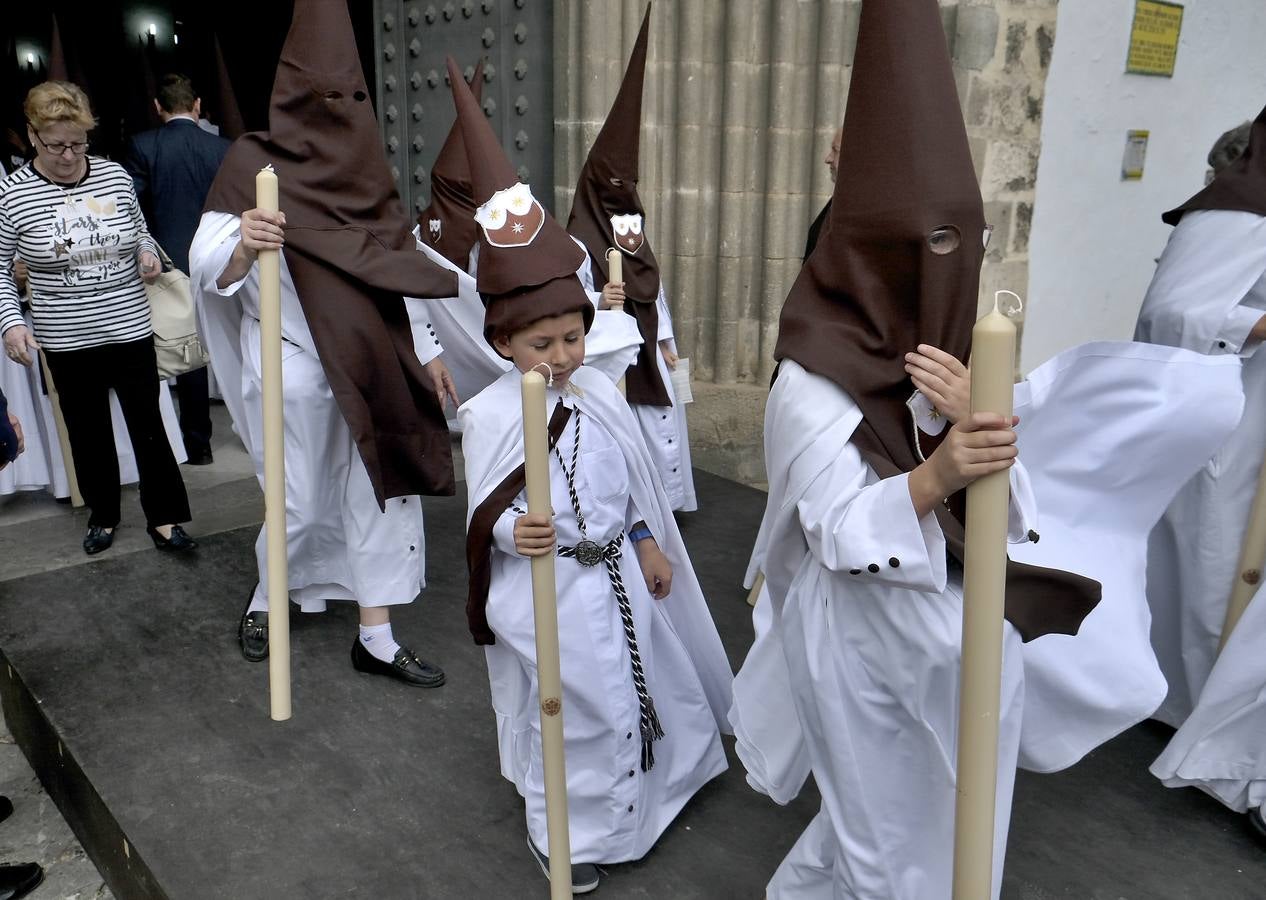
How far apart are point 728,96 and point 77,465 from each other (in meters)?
3.58

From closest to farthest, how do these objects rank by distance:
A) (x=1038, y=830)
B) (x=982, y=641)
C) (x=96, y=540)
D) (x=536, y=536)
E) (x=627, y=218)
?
(x=982, y=641)
(x=536, y=536)
(x=1038, y=830)
(x=96, y=540)
(x=627, y=218)

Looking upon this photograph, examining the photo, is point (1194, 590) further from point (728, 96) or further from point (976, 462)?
point (728, 96)

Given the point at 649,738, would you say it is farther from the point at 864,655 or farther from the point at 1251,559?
the point at 1251,559

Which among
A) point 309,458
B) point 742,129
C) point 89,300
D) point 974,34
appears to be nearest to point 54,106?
point 89,300

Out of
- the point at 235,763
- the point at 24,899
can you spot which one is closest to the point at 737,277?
the point at 235,763

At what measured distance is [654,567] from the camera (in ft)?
8.93

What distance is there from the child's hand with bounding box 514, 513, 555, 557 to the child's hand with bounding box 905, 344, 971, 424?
707mm

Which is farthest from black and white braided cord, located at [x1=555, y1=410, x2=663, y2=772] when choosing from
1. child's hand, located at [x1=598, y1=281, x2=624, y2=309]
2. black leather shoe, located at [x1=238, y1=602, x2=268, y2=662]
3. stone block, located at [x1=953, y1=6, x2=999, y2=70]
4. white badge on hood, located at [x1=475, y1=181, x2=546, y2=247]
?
stone block, located at [x1=953, y1=6, x2=999, y2=70]

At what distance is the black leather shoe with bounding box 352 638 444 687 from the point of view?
3580 mm

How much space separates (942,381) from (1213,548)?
1.91 meters

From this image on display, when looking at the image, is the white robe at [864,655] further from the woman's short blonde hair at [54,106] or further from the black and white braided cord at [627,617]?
the woman's short blonde hair at [54,106]

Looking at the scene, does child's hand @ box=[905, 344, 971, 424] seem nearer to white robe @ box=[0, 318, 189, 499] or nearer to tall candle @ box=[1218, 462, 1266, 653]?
tall candle @ box=[1218, 462, 1266, 653]

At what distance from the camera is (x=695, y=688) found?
9.39ft

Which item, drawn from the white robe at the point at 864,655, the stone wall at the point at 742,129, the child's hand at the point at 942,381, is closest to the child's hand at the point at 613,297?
the white robe at the point at 864,655
